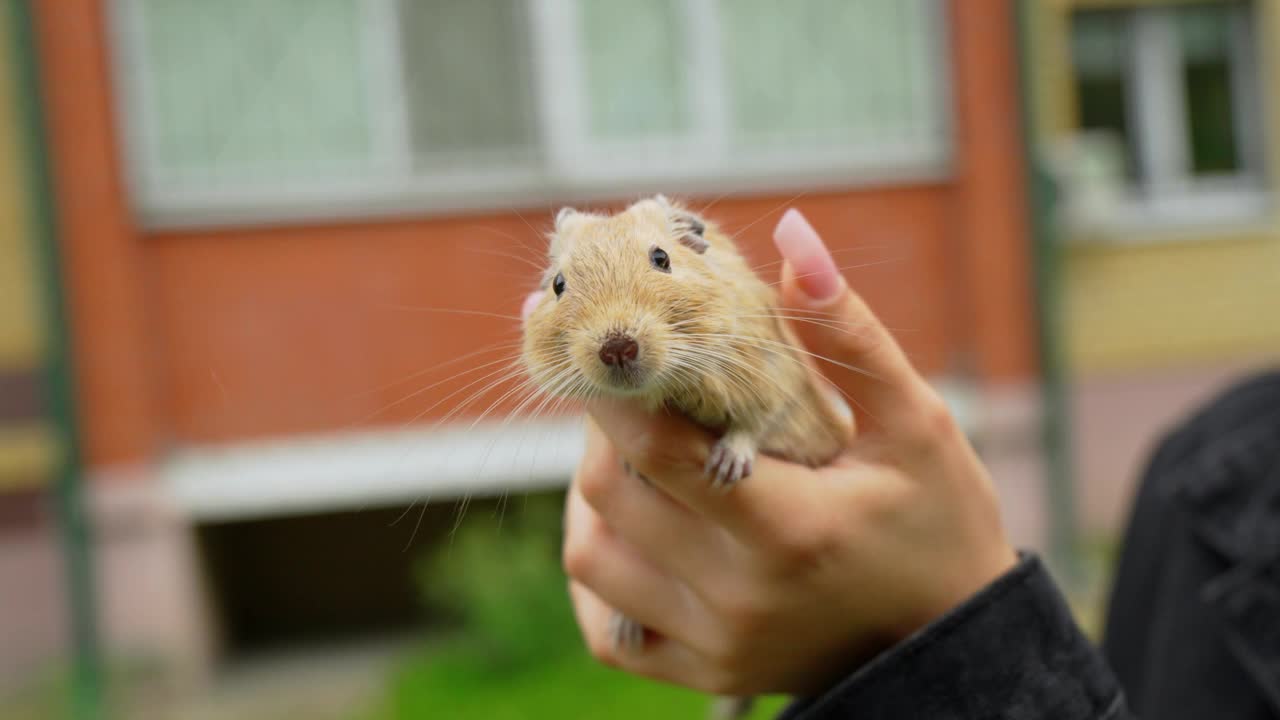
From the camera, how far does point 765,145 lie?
6609 millimetres

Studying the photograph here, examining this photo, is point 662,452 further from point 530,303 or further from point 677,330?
point 530,303

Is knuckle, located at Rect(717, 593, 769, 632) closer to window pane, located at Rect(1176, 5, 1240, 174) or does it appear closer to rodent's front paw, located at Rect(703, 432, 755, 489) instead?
rodent's front paw, located at Rect(703, 432, 755, 489)

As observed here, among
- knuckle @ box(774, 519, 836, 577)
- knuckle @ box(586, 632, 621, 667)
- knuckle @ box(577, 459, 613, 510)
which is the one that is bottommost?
knuckle @ box(586, 632, 621, 667)

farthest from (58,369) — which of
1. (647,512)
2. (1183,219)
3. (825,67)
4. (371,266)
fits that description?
(1183,219)

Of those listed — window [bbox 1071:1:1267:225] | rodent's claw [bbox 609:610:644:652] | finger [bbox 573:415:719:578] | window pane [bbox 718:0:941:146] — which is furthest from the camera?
window [bbox 1071:1:1267:225]

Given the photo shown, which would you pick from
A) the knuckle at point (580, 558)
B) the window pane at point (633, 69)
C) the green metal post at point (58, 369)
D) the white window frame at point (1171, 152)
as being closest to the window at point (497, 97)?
the window pane at point (633, 69)

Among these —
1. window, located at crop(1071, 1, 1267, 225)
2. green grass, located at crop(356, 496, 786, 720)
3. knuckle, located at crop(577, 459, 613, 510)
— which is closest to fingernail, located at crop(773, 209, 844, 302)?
knuckle, located at crop(577, 459, 613, 510)

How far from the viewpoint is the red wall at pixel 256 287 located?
618 cm

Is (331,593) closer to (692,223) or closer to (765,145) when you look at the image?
(765,145)

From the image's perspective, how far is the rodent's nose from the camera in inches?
51.4

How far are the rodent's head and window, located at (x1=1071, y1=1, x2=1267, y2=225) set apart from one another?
7.50 metres

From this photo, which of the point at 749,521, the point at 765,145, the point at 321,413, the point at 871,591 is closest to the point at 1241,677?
the point at 871,591

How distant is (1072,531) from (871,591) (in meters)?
6.31

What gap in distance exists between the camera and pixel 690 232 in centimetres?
153
